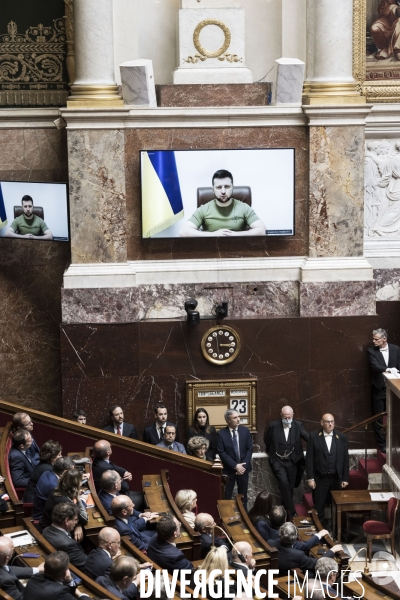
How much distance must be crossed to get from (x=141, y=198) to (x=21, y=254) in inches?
72.7

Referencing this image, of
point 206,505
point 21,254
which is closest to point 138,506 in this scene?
point 206,505

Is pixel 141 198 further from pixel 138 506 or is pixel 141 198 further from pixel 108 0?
pixel 138 506

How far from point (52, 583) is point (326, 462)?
500 centimetres

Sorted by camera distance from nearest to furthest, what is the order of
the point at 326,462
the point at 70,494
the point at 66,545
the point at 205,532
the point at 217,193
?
the point at 66,545 → the point at 70,494 → the point at 205,532 → the point at 326,462 → the point at 217,193

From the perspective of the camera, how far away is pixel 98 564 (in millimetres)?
7949

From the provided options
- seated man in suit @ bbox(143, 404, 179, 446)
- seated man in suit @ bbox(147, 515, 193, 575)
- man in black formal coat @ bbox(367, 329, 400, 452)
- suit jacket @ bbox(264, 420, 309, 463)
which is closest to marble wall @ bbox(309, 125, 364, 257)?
man in black formal coat @ bbox(367, 329, 400, 452)

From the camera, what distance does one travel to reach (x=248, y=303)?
12.9 m

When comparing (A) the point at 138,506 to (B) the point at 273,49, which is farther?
(B) the point at 273,49

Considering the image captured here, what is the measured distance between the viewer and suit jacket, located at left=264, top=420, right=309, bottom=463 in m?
12.0

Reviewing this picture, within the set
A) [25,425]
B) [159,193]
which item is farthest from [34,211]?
[25,425]

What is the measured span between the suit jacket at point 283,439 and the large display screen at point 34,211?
10.7 ft

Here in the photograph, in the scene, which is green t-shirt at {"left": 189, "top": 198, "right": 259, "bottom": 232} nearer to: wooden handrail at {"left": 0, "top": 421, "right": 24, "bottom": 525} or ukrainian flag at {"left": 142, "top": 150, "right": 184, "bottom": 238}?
ukrainian flag at {"left": 142, "top": 150, "right": 184, "bottom": 238}

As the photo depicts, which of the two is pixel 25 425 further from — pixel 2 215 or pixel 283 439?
pixel 2 215

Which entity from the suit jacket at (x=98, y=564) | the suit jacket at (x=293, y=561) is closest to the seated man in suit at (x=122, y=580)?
the suit jacket at (x=98, y=564)
